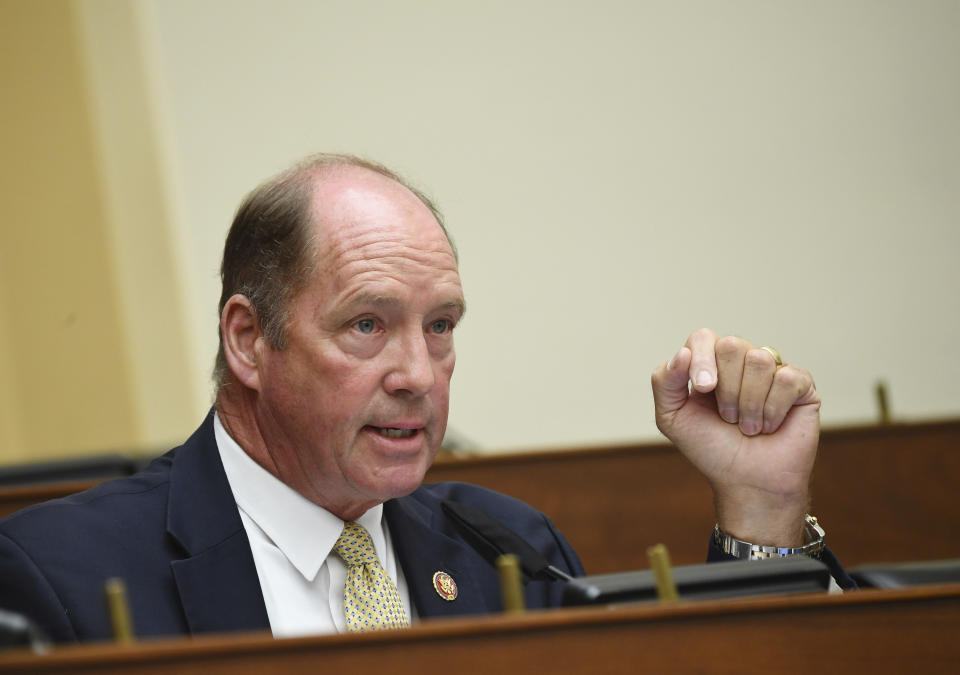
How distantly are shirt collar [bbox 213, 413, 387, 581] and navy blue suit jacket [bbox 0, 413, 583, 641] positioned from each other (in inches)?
1.2

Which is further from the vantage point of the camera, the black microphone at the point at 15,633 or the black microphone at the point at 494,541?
the black microphone at the point at 494,541

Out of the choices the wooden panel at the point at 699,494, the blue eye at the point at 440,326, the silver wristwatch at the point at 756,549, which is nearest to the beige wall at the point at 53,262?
the wooden panel at the point at 699,494

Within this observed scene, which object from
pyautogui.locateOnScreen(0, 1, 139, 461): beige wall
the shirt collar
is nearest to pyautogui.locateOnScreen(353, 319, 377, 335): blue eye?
the shirt collar

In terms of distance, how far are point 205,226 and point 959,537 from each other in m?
2.77

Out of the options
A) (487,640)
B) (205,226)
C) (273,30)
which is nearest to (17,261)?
(205,226)

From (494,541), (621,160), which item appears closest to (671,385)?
(494,541)

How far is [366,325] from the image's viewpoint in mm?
1547

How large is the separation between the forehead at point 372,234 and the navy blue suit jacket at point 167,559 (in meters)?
0.33

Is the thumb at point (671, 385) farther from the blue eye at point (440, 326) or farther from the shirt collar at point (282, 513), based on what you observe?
the shirt collar at point (282, 513)

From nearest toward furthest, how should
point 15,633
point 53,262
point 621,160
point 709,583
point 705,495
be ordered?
point 15,633 → point 709,583 → point 705,495 → point 53,262 → point 621,160

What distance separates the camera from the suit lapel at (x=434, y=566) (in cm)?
160

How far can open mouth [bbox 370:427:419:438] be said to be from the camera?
1544 mm

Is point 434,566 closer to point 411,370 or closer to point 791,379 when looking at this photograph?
point 411,370

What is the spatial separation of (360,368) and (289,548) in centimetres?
26
